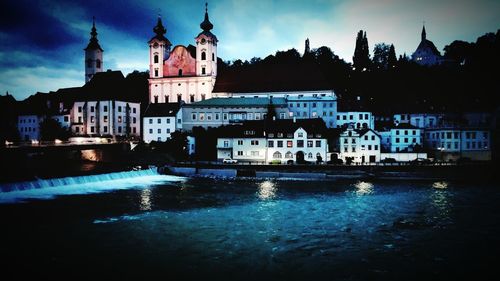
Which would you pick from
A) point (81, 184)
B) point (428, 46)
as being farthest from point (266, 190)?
point (428, 46)

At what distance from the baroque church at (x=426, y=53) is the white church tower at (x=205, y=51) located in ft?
272

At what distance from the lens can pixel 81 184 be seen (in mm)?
41781

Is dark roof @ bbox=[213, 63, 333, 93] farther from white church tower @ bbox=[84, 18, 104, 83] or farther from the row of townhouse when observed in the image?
white church tower @ bbox=[84, 18, 104, 83]

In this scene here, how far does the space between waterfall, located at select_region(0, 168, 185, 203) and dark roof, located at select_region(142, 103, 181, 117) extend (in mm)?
19884

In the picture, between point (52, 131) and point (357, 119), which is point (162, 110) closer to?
point (52, 131)

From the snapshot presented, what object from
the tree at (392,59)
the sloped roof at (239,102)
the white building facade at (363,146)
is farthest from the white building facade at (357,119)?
the tree at (392,59)

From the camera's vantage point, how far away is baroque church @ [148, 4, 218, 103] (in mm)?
81875

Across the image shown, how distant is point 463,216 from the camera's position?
27.0 metres

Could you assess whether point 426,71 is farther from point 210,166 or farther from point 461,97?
point 210,166

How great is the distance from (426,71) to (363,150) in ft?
174

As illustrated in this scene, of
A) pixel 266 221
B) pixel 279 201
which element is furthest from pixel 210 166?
pixel 266 221

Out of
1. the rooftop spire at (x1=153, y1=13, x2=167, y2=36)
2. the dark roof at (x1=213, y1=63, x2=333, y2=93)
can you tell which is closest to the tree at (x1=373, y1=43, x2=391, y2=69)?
the dark roof at (x1=213, y1=63, x2=333, y2=93)

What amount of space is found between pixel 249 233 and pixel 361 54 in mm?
89355

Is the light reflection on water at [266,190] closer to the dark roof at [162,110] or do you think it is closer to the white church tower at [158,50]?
the dark roof at [162,110]
